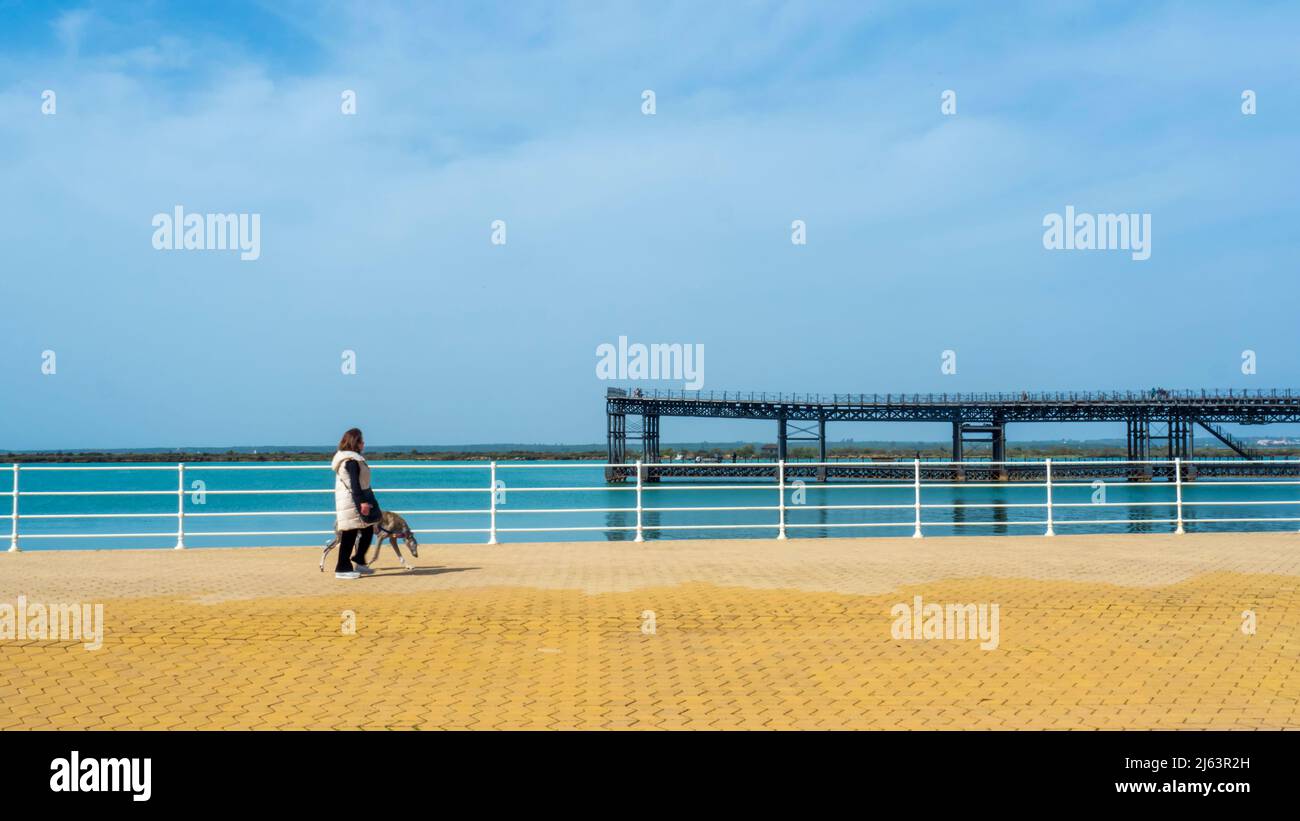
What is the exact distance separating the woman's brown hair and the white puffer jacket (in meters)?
0.06

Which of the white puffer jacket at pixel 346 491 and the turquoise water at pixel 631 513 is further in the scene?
the turquoise water at pixel 631 513

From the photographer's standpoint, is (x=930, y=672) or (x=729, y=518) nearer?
(x=930, y=672)

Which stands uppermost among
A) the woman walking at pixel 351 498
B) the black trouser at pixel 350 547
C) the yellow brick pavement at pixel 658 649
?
the woman walking at pixel 351 498

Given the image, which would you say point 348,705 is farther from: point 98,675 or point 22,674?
point 22,674

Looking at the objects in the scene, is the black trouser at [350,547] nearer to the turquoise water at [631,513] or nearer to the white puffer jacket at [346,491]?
the white puffer jacket at [346,491]

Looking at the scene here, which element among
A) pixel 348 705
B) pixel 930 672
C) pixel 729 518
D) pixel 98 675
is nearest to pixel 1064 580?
pixel 930 672

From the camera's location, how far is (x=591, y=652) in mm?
6875

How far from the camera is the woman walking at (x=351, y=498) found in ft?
33.4

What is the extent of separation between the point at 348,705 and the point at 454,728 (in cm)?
82

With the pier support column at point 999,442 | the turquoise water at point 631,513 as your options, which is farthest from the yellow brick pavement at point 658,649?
the pier support column at point 999,442

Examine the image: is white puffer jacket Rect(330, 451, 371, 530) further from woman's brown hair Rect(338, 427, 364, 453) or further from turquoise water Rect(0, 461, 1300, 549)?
turquoise water Rect(0, 461, 1300, 549)

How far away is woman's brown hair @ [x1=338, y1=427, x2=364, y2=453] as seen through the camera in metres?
10.3

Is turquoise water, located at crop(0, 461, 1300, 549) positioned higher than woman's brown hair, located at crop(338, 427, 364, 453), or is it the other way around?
woman's brown hair, located at crop(338, 427, 364, 453)

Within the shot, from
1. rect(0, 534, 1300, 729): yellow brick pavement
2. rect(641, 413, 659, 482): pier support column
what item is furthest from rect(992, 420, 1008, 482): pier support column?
rect(0, 534, 1300, 729): yellow brick pavement
